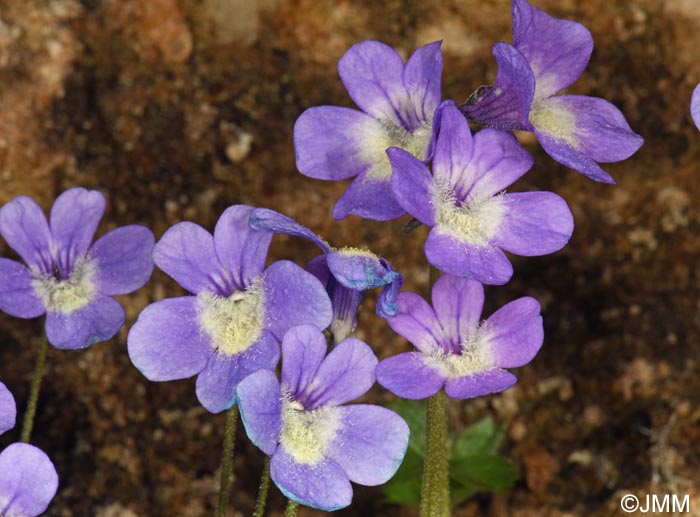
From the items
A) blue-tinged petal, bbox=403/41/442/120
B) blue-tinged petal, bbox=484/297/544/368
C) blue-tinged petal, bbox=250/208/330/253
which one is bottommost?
blue-tinged petal, bbox=484/297/544/368

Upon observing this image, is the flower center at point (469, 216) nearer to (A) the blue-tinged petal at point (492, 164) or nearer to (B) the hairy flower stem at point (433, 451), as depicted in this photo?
(A) the blue-tinged petal at point (492, 164)

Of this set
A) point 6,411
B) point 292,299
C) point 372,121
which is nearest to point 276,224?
point 292,299

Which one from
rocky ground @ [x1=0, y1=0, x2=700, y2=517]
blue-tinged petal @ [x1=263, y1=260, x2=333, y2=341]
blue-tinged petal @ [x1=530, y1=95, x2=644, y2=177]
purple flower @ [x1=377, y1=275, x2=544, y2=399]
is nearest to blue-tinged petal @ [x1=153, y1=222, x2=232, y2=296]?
blue-tinged petal @ [x1=263, y1=260, x2=333, y2=341]

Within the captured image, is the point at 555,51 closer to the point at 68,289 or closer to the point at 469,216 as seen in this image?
the point at 469,216

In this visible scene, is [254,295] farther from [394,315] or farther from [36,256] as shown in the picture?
[36,256]

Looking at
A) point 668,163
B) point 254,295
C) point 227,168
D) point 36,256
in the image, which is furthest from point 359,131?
point 668,163

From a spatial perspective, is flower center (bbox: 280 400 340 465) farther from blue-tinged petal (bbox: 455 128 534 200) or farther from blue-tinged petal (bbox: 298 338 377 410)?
blue-tinged petal (bbox: 455 128 534 200)
